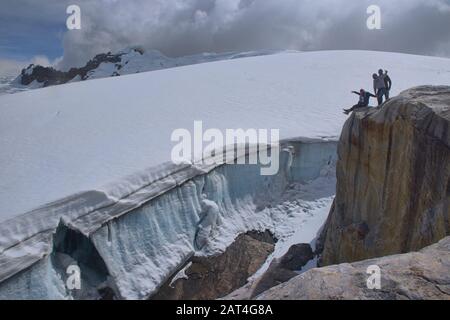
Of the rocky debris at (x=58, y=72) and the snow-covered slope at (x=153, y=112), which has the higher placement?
the rocky debris at (x=58, y=72)

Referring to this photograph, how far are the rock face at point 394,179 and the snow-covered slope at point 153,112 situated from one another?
13.6 ft

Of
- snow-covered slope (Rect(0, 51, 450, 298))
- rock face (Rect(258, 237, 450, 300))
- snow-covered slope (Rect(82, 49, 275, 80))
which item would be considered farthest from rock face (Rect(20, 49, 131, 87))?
rock face (Rect(258, 237, 450, 300))

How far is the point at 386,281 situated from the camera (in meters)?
2.92

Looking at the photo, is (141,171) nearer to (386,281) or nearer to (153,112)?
(153,112)

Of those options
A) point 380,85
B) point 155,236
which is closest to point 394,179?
point 380,85

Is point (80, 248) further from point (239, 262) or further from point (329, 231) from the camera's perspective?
point (329, 231)

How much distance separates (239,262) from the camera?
905cm

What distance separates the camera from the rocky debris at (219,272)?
317 inches

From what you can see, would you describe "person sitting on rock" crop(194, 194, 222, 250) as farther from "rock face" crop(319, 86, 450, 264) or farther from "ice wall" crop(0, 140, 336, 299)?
"rock face" crop(319, 86, 450, 264)

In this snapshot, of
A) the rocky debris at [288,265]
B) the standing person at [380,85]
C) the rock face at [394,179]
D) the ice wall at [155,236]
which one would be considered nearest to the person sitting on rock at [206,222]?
the ice wall at [155,236]

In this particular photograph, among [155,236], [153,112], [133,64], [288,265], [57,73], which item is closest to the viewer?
[155,236]

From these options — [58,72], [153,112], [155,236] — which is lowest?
[155,236]

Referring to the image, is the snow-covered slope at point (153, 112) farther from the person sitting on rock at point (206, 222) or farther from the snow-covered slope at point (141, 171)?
the person sitting on rock at point (206, 222)

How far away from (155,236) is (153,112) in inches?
246
